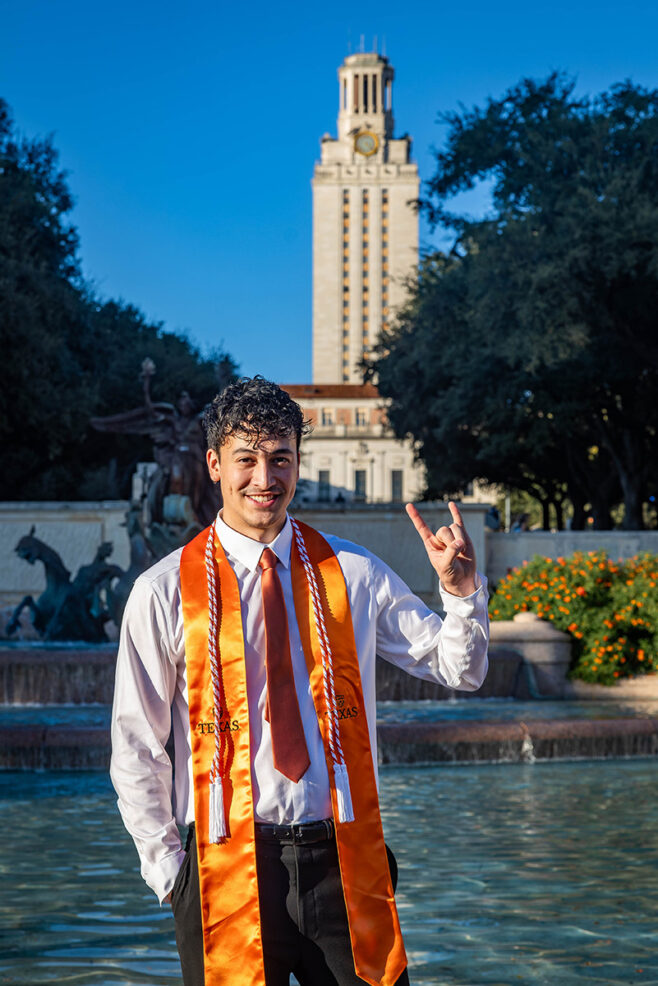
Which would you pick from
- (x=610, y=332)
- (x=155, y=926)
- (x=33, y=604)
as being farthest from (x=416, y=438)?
(x=155, y=926)

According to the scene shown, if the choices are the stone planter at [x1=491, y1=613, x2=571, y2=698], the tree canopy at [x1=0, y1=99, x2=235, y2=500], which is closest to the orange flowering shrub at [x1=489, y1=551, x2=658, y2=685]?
the stone planter at [x1=491, y1=613, x2=571, y2=698]

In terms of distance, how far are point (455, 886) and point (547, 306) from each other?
74.5ft

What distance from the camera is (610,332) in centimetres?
2966

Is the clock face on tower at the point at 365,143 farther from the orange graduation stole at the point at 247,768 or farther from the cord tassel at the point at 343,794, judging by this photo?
the cord tassel at the point at 343,794

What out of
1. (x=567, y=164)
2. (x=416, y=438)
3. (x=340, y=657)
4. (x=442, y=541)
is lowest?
(x=340, y=657)

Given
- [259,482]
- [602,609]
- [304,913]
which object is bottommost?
[304,913]

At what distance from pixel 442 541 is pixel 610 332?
91.5 feet

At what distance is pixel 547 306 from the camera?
90.6 ft

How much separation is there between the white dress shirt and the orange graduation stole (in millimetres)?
33

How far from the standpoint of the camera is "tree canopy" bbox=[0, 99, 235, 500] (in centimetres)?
3061

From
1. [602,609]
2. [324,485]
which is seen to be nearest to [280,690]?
[602,609]

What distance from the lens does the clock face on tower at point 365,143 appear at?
13975cm

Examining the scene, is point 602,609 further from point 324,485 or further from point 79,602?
point 324,485

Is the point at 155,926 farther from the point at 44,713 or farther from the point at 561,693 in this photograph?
the point at 561,693
